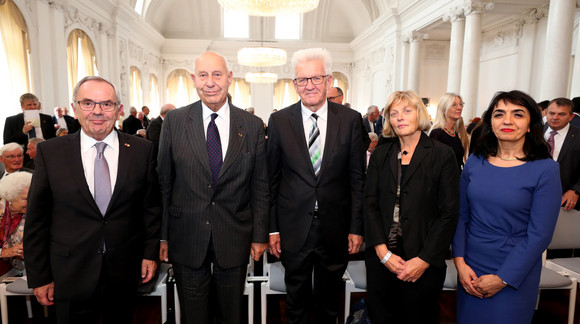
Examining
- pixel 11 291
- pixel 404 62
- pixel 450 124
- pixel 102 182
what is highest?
pixel 404 62

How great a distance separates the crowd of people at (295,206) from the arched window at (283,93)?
15594mm

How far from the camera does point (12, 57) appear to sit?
6.12 meters

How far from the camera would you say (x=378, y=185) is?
78.1 inches

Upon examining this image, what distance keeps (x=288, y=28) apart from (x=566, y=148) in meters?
15.2

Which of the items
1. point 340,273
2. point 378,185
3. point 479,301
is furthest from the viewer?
point 340,273

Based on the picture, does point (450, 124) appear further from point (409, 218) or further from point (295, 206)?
point (295, 206)

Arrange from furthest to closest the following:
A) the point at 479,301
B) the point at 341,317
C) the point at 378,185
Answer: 1. the point at 341,317
2. the point at 378,185
3. the point at 479,301

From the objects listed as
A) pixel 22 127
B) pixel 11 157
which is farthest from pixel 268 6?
pixel 11 157

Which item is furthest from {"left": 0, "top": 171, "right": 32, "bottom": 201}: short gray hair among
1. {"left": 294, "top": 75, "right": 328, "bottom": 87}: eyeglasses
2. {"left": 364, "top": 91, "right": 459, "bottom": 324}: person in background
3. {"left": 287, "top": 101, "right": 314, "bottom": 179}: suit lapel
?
{"left": 364, "top": 91, "right": 459, "bottom": 324}: person in background

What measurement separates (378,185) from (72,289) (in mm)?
1684

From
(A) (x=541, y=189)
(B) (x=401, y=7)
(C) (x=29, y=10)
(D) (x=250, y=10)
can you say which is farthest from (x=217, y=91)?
(B) (x=401, y=7)

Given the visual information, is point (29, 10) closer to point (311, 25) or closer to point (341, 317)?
point (341, 317)

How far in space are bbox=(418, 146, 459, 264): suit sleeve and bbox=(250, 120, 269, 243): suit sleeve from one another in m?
0.88

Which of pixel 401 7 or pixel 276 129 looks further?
pixel 401 7
